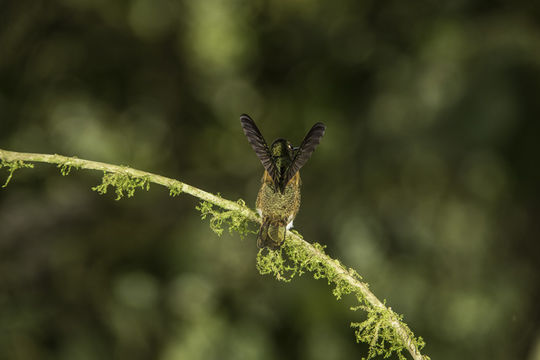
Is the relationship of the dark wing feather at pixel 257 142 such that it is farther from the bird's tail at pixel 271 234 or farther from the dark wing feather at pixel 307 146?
the bird's tail at pixel 271 234

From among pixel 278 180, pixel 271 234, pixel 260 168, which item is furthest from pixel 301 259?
pixel 260 168

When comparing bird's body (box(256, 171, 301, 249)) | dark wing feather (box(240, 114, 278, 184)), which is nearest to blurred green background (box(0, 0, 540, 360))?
bird's body (box(256, 171, 301, 249))

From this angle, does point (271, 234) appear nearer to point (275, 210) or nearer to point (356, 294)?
point (275, 210)

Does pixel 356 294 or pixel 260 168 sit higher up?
pixel 260 168

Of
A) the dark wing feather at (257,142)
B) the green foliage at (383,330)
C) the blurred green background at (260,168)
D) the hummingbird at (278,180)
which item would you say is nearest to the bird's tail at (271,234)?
the hummingbird at (278,180)

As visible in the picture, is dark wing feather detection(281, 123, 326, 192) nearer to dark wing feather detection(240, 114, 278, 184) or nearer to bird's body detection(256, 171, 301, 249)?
dark wing feather detection(240, 114, 278, 184)

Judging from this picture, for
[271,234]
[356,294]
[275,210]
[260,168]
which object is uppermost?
[260,168]
